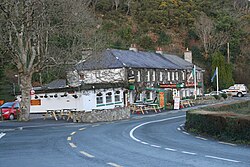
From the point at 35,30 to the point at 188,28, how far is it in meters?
61.1

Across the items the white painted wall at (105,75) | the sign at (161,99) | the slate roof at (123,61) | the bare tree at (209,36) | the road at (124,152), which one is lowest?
the road at (124,152)

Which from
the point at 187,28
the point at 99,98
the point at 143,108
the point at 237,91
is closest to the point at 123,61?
the point at 99,98

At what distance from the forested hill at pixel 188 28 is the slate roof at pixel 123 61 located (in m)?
12.3

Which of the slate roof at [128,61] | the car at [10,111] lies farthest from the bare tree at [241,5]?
the car at [10,111]

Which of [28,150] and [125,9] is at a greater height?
[125,9]

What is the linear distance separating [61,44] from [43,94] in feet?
18.4

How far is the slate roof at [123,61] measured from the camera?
48.1 m

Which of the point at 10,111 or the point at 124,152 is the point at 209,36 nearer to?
the point at 10,111

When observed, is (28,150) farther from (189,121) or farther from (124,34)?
(124,34)

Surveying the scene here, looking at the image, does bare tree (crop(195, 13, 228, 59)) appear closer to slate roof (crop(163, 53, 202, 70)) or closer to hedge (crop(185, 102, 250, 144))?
slate roof (crop(163, 53, 202, 70))

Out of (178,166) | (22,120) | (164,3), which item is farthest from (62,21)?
(164,3)

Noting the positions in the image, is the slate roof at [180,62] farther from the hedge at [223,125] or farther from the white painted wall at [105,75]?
the hedge at [223,125]

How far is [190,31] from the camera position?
8369cm

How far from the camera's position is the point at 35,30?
28734mm
